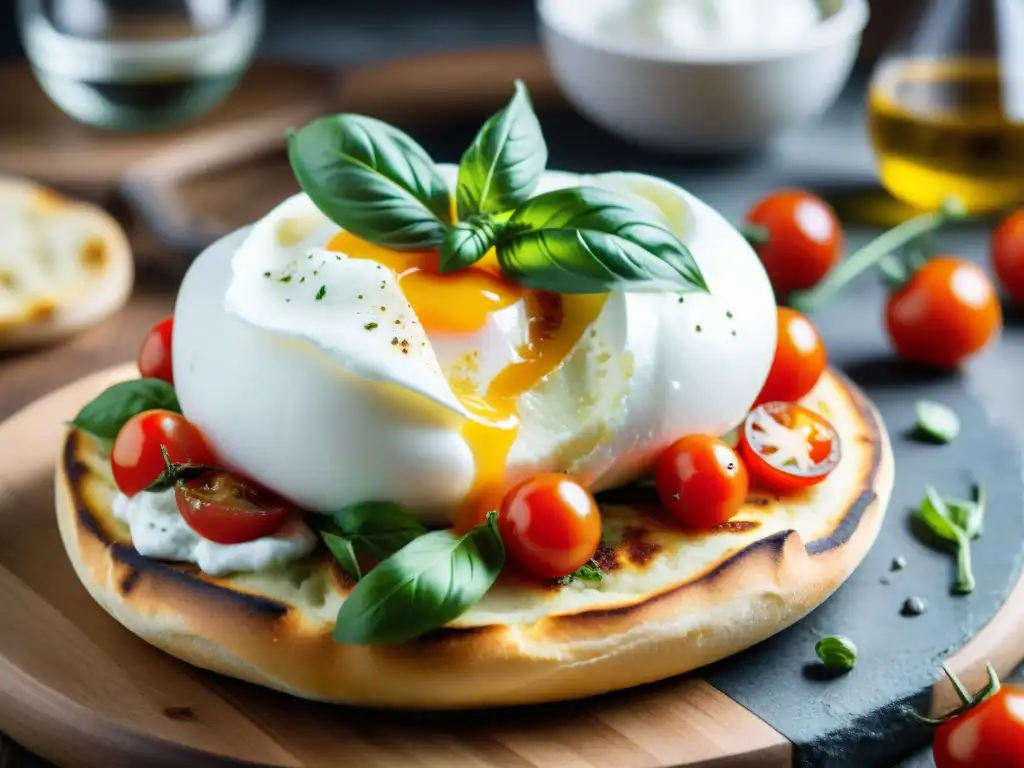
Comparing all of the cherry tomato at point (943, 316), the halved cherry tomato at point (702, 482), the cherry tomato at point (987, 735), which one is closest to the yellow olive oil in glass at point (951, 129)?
the cherry tomato at point (943, 316)

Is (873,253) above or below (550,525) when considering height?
below

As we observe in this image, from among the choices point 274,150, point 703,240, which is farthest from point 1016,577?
point 274,150

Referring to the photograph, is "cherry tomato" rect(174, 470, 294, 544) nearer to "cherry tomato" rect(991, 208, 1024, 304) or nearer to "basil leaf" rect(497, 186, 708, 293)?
"basil leaf" rect(497, 186, 708, 293)

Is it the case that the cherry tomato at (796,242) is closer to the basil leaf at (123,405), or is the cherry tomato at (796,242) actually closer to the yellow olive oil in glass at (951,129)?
the yellow olive oil in glass at (951,129)

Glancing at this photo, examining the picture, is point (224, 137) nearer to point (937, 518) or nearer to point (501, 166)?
point (501, 166)

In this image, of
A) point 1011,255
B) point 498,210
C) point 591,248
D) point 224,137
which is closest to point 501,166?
point 498,210

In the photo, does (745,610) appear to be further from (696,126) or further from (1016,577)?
(696,126)
